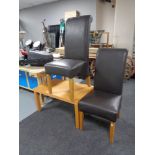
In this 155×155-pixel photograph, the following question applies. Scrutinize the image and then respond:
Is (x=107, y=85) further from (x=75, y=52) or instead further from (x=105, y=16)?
(x=105, y=16)

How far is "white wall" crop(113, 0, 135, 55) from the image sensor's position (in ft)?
10.4

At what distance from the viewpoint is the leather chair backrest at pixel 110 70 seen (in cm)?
153

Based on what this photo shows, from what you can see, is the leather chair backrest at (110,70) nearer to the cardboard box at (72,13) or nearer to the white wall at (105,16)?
the white wall at (105,16)

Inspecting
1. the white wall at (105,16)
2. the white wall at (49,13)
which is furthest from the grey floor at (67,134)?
the white wall at (49,13)

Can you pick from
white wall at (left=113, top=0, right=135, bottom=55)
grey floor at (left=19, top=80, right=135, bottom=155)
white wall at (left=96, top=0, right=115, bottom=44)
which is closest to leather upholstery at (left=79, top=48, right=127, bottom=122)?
grey floor at (left=19, top=80, right=135, bottom=155)

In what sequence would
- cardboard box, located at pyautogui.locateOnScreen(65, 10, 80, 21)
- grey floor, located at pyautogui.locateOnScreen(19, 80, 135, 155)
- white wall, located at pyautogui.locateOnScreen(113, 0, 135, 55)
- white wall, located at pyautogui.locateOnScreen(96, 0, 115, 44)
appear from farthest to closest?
cardboard box, located at pyautogui.locateOnScreen(65, 10, 80, 21), white wall, located at pyautogui.locateOnScreen(96, 0, 115, 44), white wall, located at pyautogui.locateOnScreen(113, 0, 135, 55), grey floor, located at pyautogui.locateOnScreen(19, 80, 135, 155)

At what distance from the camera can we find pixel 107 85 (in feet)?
5.37

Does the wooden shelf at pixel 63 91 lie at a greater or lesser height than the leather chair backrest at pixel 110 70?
lesser

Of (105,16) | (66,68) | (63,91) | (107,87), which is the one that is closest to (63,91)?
(63,91)

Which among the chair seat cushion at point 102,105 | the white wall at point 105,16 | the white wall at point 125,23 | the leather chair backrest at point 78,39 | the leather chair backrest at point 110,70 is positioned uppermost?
the white wall at point 105,16

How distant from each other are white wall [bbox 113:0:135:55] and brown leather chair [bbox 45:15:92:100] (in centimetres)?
205

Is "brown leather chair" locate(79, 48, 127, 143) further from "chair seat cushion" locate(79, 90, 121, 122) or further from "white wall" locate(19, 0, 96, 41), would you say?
"white wall" locate(19, 0, 96, 41)

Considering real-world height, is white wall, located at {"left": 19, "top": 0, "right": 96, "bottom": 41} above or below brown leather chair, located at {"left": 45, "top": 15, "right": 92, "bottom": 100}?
above

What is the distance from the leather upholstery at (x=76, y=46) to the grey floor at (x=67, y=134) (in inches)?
28.7
